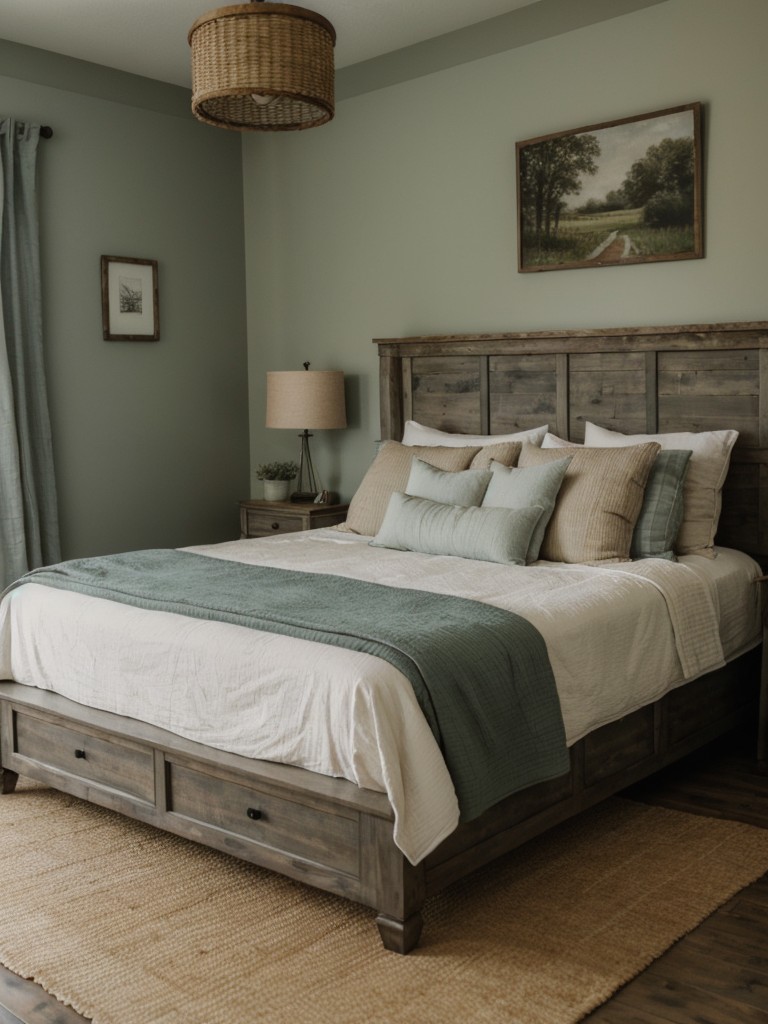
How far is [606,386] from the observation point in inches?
163

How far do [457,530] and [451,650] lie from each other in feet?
3.77

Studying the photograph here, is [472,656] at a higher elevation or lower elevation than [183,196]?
lower

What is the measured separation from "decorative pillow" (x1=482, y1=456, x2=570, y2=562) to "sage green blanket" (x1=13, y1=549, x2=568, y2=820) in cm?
69

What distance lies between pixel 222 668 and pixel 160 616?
35 centimetres

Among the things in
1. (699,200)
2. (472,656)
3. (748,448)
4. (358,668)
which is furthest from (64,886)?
(699,200)

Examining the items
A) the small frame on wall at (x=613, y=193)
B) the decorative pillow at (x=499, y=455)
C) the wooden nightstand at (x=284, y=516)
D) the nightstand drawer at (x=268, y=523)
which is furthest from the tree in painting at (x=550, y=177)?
the nightstand drawer at (x=268, y=523)

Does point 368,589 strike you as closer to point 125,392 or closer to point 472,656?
point 472,656

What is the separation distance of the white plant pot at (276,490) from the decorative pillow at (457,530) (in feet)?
4.56

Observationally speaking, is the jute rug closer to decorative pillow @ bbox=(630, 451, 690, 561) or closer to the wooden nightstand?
decorative pillow @ bbox=(630, 451, 690, 561)

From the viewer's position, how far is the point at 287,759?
249cm

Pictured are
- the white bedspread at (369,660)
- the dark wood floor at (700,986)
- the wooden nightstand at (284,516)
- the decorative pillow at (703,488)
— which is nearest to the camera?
the dark wood floor at (700,986)

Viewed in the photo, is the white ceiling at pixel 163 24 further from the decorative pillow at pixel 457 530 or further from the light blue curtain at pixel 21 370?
the decorative pillow at pixel 457 530

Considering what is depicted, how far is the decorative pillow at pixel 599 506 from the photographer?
347cm

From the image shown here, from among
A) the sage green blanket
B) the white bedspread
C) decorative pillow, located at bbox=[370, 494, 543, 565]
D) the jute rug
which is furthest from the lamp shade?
the jute rug
